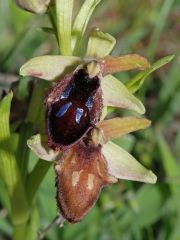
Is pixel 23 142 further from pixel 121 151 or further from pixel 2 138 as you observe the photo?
pixel 121 151

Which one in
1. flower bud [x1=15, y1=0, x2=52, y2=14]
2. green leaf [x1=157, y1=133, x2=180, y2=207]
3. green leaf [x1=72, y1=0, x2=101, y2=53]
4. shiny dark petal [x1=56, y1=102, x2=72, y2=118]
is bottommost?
green leaf [x1=157, y1=133, x2=180, y2=207]

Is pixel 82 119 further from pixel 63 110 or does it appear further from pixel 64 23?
pixel 64 23

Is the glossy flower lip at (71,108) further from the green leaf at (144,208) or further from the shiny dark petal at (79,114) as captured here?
the green leaf at (144,208)

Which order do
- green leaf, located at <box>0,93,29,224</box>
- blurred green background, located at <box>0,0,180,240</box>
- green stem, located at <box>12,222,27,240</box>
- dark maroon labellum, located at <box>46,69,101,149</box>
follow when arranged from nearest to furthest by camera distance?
dark maroon labellum, located at <box>46,69,101,149</box>, green leaf, located at <box>0,93,29,224</box>, green stem, located at <box>12,222,27,240</box>, blurred green background, located at <box>0,0,180,240</box>

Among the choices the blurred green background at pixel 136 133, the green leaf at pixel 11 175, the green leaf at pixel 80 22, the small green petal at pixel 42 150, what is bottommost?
the blurred green background at pixel 136 133

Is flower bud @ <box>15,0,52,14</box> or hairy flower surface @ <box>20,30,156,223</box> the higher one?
flower bud @ <box>15,0,52,14</box>

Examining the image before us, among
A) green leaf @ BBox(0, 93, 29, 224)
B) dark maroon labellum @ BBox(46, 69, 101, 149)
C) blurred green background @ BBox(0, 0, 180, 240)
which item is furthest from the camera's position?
blurred green background @ BBox(0, 0, 180, 240)

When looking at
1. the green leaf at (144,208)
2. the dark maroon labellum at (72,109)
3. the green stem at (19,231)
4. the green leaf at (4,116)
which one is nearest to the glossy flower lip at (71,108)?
the dark maroon labellum at (72,109)

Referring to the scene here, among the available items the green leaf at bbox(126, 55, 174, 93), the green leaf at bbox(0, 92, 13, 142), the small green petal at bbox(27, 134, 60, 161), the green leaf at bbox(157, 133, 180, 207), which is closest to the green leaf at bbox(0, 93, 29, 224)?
the green leaf at bbox(0, 92, 13, 142)

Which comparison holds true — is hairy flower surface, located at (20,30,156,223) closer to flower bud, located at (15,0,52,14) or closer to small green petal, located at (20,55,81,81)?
small green petal, located at (20,55,81,81)

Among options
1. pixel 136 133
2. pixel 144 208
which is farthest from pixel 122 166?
pixel 136 133
